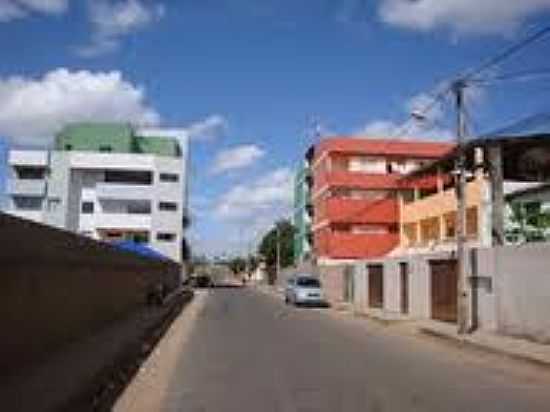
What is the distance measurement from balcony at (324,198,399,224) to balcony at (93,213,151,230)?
20959 mm

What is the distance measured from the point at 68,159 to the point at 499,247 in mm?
75676

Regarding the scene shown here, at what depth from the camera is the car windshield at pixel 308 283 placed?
56.6m

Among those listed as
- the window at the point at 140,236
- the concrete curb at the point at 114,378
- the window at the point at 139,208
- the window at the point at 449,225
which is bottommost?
the concrete curb at the point at 114,378

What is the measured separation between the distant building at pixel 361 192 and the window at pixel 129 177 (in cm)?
1899

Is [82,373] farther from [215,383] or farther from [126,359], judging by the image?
[126,359]

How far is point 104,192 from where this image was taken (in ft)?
317

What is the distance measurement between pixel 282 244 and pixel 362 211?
4651 cm

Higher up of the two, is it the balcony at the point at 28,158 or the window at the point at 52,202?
the balcony at the point at 28,158

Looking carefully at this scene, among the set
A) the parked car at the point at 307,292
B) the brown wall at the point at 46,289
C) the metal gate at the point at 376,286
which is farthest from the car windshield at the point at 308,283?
the brown wall at the point at 46,289

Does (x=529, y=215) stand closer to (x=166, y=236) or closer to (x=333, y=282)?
(x=333, y=282)

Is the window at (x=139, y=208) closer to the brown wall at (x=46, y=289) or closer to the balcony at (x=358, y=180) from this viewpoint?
the balcony at (x=358, y=180)

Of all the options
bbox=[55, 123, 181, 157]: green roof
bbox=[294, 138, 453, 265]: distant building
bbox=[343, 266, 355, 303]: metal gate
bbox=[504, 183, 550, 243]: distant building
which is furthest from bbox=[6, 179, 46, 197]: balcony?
bbox=[504, 183, 550, 243]: distant building

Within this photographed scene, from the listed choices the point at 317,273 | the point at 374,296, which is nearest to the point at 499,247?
the point at 374,296

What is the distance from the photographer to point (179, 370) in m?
17.5
